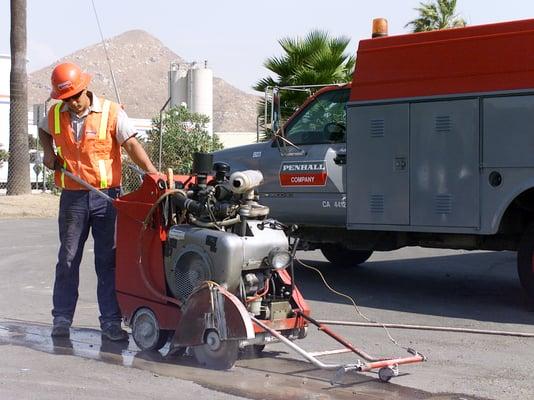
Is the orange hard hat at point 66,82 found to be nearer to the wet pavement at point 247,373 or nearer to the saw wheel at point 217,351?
the wet pavement at point 247,373

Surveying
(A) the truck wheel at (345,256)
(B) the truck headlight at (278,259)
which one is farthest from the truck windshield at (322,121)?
(B) the truck headlight at (278,259)

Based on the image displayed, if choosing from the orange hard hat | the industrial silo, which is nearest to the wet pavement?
the orange hard hat

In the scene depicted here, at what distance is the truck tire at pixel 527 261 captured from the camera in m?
8.34

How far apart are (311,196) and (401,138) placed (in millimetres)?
1346

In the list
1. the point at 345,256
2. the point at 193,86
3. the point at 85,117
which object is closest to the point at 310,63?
the point at 345,256

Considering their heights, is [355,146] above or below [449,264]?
above

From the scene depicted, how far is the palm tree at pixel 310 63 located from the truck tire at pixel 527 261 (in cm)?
946

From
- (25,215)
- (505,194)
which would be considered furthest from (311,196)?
(25,215)

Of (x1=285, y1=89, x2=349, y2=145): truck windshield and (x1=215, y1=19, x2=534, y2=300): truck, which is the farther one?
(x1=285, y1=89, x2=349, y2=145): truck windshield

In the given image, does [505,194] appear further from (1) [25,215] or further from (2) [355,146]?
(1) [25,215]

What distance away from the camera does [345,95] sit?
9789 millimetres

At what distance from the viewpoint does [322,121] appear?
993 centimetres

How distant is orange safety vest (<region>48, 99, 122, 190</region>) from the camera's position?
648cm

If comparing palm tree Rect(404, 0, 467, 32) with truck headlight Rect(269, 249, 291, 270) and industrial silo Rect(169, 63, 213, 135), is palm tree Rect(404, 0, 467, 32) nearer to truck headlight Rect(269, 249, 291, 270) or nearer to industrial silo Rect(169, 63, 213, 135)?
truck headlight Rect(269, 249, 291, 270)
